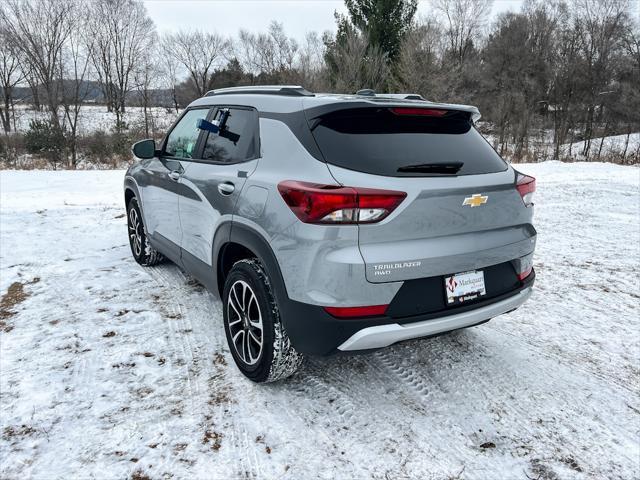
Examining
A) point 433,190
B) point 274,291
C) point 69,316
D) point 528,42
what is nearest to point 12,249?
point 69,316

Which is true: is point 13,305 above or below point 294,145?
below

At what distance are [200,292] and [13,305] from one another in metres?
1.68

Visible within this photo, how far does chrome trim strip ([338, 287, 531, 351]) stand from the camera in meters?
2.18

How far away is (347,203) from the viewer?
6.87 ft

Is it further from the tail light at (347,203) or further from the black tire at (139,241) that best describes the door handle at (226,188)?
the black tire at (139,241)

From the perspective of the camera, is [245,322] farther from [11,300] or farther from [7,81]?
[7,81]

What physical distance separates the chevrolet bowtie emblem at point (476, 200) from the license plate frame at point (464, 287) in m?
0.38

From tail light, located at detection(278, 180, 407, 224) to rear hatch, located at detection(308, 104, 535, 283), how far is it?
0.13ft

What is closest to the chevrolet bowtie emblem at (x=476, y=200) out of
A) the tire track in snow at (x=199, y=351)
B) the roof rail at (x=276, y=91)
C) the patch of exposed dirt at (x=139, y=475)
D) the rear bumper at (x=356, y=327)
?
the rear bumper at (x=356, y=327)

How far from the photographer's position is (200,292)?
4.32 m

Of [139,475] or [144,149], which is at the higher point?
[144,149]

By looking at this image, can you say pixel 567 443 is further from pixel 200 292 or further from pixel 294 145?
pixel 200 292

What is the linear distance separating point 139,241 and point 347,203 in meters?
3.68

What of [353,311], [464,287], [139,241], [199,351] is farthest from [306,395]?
[139,241]
